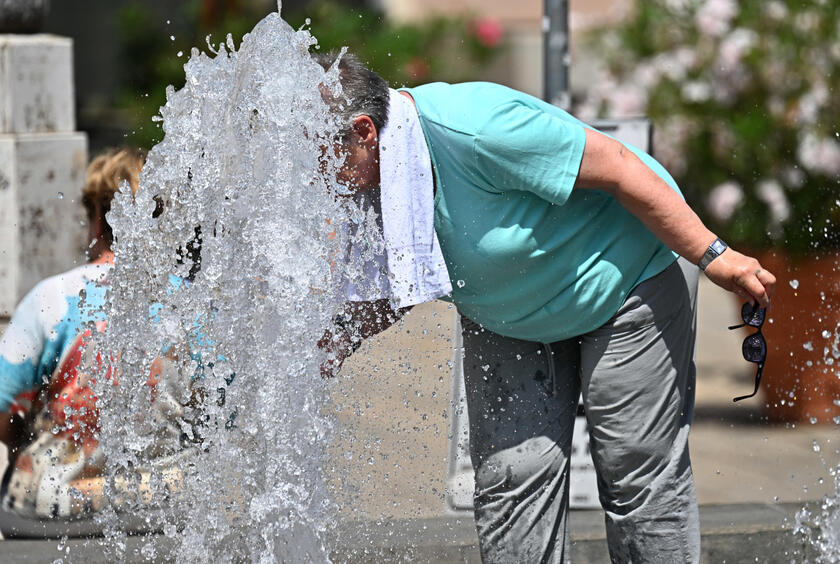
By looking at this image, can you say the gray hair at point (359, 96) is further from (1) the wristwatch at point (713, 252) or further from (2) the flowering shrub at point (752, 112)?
(2) the flowering shrub at point (752, 112)

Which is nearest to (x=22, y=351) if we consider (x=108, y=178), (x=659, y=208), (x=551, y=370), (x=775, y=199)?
(x=108, y=178)

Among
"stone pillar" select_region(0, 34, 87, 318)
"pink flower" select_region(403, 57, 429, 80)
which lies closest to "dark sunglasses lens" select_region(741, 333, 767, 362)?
"stone pillar" select_region(0, 34, 87, 318)

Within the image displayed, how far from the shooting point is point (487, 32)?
1163cm

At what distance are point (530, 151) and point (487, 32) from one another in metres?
9.36

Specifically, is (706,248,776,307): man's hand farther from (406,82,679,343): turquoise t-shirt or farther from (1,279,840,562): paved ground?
(1,279,840,562): paved ground

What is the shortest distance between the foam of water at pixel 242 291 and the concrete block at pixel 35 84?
1.96m

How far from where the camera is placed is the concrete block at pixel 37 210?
469 centimetres

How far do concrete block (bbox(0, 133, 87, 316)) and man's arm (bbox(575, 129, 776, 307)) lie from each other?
2.65 meters

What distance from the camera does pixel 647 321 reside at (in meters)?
2.75

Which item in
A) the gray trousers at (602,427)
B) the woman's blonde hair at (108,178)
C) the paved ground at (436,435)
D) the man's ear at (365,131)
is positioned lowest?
the paved ground at (436,435)

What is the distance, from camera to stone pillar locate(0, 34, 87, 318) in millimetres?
4699

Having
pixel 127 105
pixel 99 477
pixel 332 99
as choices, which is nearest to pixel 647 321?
pixel 332 99

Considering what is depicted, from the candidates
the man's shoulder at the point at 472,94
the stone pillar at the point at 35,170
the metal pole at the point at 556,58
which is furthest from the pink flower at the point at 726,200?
the man's shoulder at the point at 472,94

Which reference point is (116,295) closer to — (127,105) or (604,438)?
(604,438)
